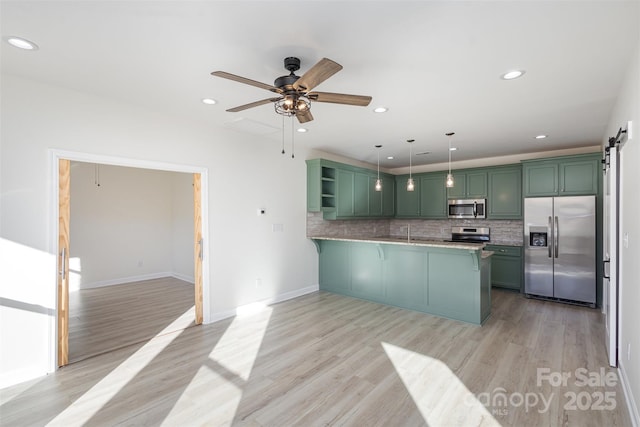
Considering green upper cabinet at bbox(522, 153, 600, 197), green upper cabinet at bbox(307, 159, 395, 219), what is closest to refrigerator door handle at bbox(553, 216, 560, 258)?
green upper cabinet at bbox(522, 153, 600, 197)

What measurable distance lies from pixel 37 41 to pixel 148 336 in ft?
10.1

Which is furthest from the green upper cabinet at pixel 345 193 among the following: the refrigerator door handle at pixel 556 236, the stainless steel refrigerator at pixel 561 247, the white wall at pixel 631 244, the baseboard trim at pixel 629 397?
the baseboard trim at pixel 629 397

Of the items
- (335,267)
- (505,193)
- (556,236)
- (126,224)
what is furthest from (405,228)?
(126,224)

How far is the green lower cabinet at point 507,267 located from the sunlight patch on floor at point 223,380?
448cm

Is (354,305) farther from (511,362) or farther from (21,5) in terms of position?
(21,5)

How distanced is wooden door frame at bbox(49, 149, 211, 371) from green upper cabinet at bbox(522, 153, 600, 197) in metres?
5.29

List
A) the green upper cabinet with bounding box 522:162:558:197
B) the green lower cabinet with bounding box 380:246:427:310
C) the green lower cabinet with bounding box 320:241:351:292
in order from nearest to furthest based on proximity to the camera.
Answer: the green lower cabinet with bounding box 380:246:427:310, the green upper cabinet with bounding box 522:162:558:197, the green lower cabinet with bounding box 320:241:351:292

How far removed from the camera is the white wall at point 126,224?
577cm

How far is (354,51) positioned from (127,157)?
2.67 metres

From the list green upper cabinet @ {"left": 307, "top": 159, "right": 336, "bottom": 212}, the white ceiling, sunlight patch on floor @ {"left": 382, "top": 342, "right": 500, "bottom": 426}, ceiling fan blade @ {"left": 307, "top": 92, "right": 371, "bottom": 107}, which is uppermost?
the white ceiling

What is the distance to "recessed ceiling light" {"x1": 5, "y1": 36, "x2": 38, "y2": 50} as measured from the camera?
2.10m

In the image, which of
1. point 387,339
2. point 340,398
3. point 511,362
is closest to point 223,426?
point 340,398

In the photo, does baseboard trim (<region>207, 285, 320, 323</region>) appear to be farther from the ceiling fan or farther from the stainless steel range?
the stainless steel range

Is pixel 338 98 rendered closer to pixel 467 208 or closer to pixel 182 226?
pixel 467 208
